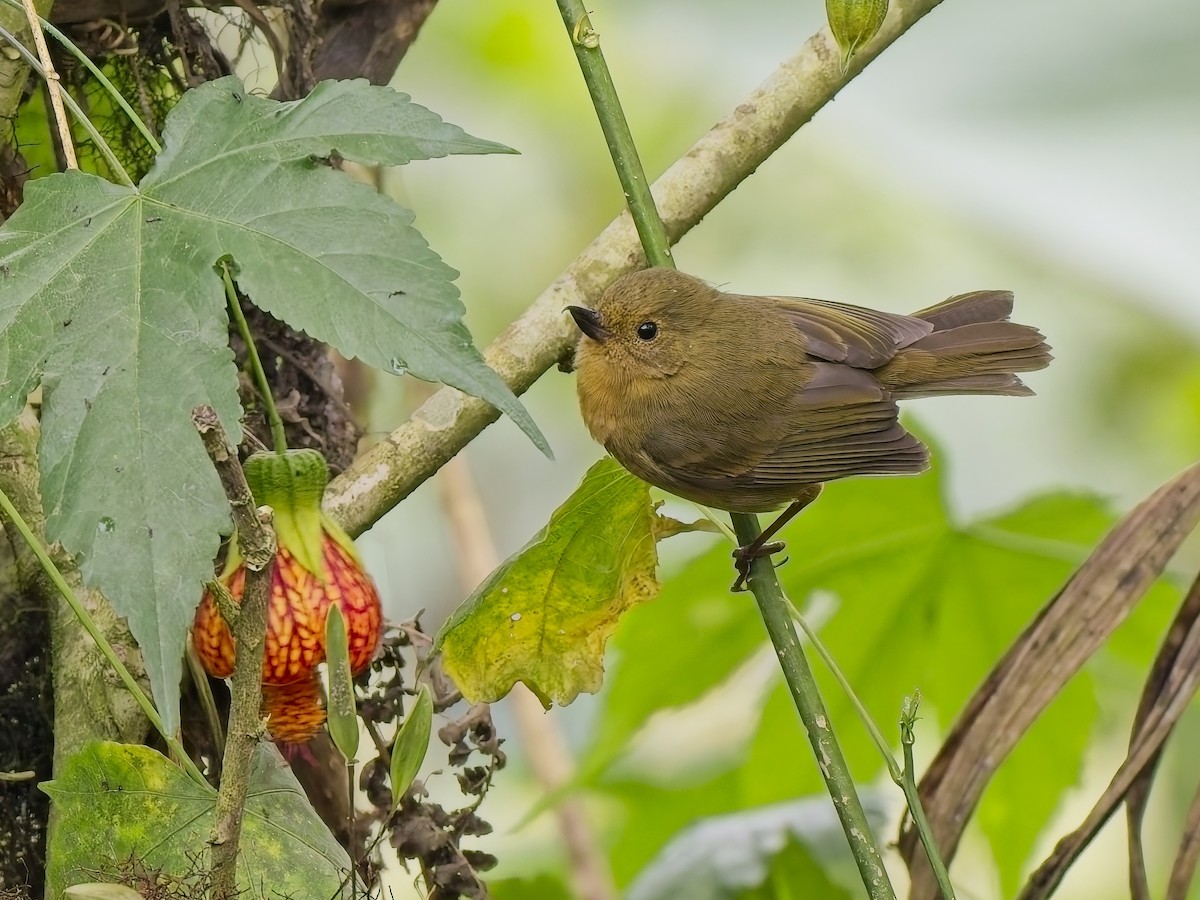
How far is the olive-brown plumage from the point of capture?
204cm

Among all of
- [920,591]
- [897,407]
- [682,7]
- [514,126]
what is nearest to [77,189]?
[682,7]

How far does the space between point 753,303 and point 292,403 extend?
83cm

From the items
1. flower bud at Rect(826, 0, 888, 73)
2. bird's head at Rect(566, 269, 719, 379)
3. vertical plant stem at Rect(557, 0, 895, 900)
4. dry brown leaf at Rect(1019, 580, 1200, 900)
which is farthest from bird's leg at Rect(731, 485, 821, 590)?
flower bud at Rect(826, 0, 888, 73)

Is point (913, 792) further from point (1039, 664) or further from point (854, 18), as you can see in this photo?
point (854, 18)

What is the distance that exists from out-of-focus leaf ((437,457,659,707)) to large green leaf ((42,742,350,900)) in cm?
32

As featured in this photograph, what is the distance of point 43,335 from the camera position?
100cm

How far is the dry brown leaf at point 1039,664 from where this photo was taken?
60.7 inches

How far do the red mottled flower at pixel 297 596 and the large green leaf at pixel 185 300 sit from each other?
1.11 feet

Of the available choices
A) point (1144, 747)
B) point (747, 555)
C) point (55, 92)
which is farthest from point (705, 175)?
point (1144, 747)

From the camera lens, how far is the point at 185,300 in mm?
1006

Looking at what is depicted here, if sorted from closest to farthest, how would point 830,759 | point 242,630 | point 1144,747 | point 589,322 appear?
point 242,630
point 830,759
point 1144,747
point 589,322

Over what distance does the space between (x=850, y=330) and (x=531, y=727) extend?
0.98 metres

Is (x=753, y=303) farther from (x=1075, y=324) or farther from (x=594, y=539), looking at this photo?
(x=1075, y=324)

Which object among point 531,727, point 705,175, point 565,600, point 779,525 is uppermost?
point 705,175
